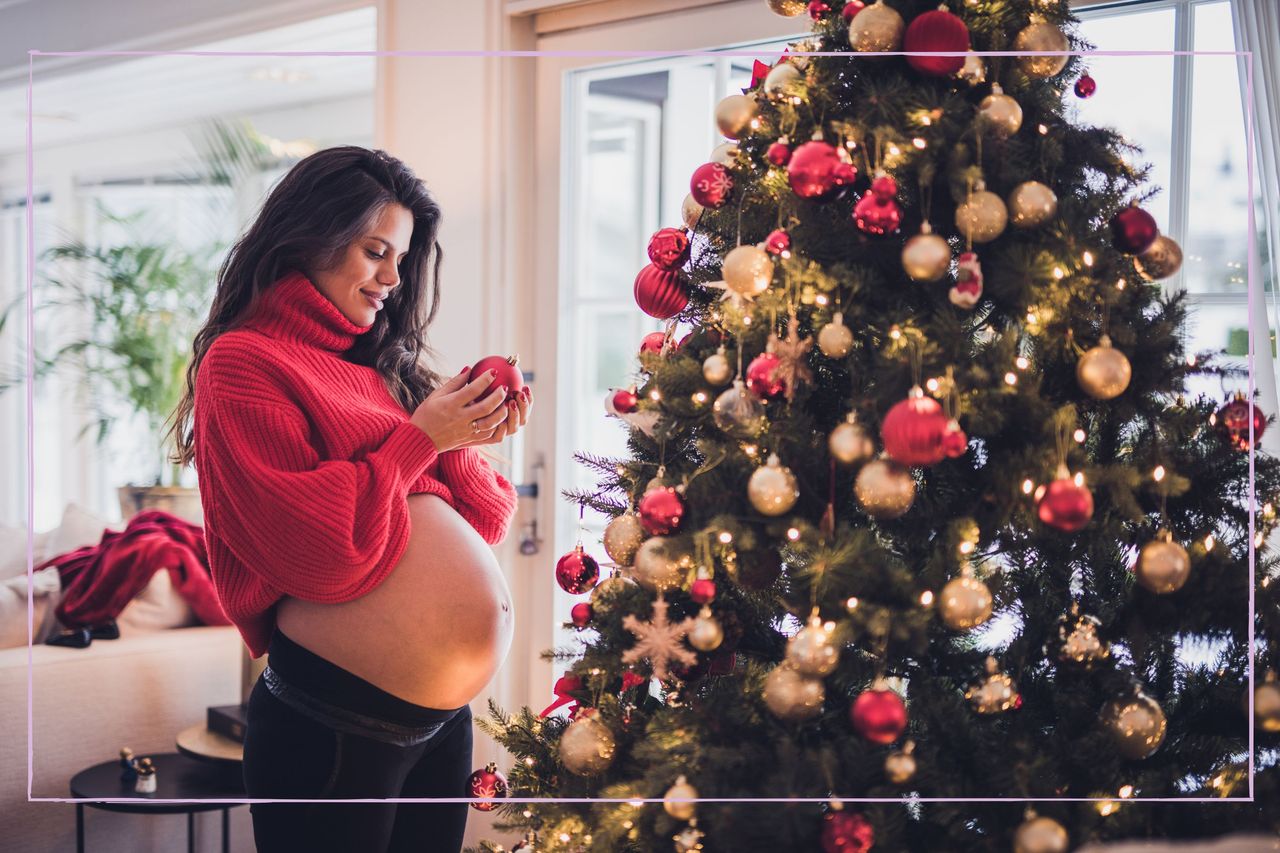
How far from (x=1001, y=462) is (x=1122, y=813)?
38 centimetres

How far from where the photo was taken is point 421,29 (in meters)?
2.42

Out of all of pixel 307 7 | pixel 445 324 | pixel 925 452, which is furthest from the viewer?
pixel 307 7

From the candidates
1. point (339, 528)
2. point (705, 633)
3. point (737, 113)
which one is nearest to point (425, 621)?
point (339, 528)

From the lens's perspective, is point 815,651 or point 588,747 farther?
point 588,747

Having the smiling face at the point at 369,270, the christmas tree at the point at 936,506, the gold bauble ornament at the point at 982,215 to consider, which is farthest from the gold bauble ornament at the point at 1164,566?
the smiling face at the point at 369,270

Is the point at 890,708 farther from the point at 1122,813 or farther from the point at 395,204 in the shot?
the point at 395,204

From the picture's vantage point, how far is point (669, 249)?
49.5 inches

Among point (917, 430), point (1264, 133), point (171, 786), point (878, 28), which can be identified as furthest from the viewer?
point (171, 786)

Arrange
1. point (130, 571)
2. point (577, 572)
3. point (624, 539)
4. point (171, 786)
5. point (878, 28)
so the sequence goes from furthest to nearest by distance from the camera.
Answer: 1. point (130, 571)
2. point (171, 786)
3. point (577, 572)
4. point (624, 539)
5. point (878, 28)

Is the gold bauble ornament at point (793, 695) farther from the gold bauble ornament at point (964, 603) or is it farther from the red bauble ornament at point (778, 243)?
the red bauble ornament at point (778, 243)

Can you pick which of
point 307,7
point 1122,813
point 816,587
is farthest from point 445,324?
point 1122,813

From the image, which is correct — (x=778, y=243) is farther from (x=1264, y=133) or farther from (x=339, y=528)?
(x=1264, y=133)

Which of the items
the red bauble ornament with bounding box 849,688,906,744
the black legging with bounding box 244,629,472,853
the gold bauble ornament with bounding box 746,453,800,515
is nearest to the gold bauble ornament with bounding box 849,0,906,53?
the gold bauble ornament with bounding box 746,453,800,515

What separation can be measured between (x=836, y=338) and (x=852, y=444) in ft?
0.37
